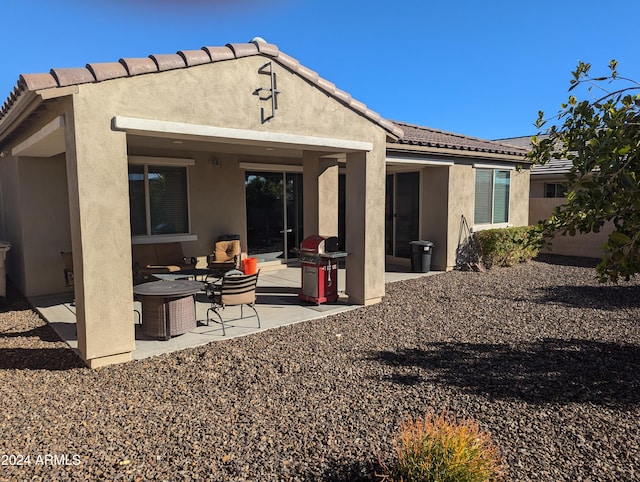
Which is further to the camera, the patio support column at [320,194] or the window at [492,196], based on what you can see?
the window at [492,196]

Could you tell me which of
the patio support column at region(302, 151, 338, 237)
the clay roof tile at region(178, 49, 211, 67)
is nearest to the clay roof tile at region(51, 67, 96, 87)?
the clay roof tile at region(178, 49, 211, 67)

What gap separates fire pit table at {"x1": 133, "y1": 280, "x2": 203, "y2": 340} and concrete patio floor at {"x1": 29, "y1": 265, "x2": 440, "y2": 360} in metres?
0.14

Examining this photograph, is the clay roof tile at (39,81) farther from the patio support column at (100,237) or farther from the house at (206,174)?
the patio support column at (100,237)

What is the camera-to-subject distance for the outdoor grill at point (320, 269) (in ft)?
26.9

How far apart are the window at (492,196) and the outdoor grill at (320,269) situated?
21.5 feet

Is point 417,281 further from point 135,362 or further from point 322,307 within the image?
point 135,362

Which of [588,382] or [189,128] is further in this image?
[189,128]

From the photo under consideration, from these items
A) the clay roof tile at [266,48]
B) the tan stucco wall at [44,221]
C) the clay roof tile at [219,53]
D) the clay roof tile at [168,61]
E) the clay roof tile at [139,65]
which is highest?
the clay roof tile at [266,48]

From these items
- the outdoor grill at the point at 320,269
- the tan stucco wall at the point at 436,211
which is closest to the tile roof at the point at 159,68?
the outdoor grill at the point at 320,269

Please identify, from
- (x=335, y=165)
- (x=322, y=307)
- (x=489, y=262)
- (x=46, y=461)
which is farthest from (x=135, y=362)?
(x=489, y=262)

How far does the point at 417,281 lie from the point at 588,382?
5961mm

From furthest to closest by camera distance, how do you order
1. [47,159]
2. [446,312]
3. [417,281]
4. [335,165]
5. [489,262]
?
[489,262]
[417,281]
[335,165]
[47,159]
[446,312]

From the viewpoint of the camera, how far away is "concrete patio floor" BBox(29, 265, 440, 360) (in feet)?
20.2

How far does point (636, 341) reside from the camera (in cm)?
629
